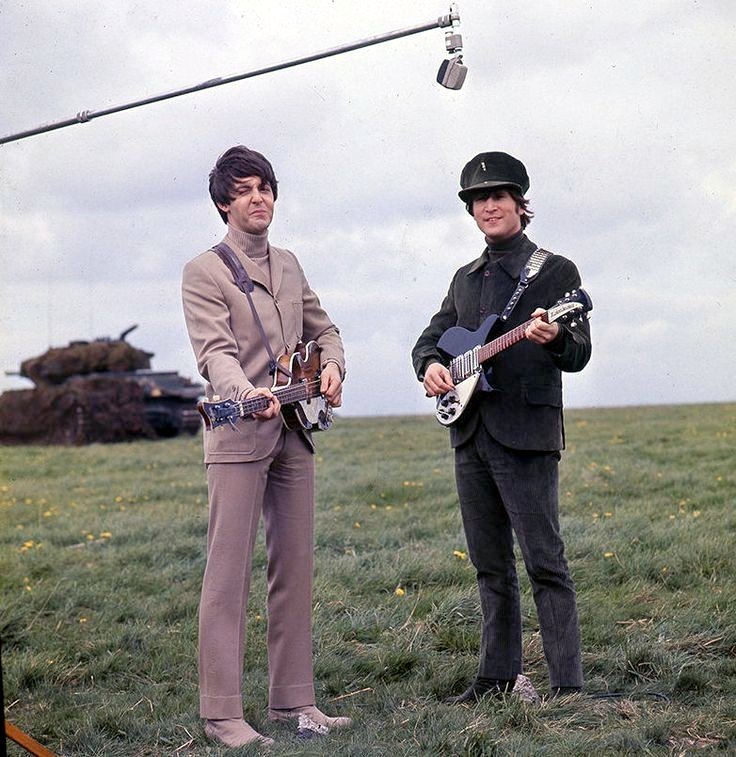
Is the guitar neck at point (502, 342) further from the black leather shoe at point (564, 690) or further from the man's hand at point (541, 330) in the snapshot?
the black leather shoe at point (564, 690)

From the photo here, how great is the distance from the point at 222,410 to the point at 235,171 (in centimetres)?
83

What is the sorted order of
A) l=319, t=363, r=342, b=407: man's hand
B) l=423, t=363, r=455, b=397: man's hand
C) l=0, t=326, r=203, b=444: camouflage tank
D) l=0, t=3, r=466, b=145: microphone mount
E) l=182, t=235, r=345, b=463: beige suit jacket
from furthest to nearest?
l=0, t=326, r=203, b=444: camouflage tank, l=423, t=363, r=455, b=397: man's hand, l=319, t=363, r=342, b=407: man's hand, l=182, t=235, r=345, b=463: beige suit jacket, l=0, t=3, r=466, b=145: microphone mount

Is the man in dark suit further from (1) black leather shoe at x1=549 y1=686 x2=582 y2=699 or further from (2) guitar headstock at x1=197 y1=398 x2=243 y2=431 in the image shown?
(2) guitar headstock at x1=197 y1=398 x2=243 y2=431

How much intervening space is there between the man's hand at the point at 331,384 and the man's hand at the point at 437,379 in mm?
396

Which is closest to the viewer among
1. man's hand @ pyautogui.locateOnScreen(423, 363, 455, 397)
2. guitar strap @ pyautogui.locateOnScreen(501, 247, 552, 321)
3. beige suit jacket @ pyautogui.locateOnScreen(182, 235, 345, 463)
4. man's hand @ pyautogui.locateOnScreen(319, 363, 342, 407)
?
beige suit jacket @ pyautogui.locateOnScreen(182, 235, 345, 463)

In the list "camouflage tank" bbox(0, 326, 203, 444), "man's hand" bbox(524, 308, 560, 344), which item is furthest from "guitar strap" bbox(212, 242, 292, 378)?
"camouflage tank" bbox(0, 326, 203, 444)

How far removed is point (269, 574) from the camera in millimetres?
4246

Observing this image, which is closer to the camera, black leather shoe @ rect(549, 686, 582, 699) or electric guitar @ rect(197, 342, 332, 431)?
electric guitar @ rect(197, 342, 332, 431)

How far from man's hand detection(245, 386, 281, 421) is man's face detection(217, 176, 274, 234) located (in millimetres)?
621

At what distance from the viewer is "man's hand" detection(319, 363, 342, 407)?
406cm

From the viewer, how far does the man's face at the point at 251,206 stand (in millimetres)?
4008

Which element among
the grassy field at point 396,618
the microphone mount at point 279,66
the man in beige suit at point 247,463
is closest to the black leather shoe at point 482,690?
the grassy field at point 396,618

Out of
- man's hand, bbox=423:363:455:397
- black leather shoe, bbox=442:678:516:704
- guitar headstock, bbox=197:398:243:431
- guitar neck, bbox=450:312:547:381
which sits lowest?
black leather shoe, bbox=442:678:516:704

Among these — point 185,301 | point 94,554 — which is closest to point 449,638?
point 185,301
